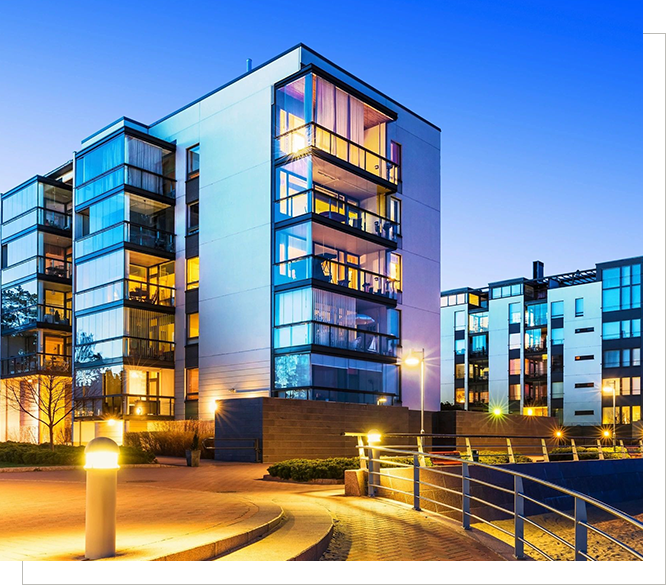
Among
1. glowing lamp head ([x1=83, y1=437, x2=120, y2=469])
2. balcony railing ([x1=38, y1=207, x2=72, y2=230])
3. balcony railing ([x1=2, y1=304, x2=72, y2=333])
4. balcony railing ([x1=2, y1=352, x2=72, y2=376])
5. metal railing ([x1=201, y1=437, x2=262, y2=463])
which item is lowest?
metal railing ([x1=201, y1=437, x2=262, y2=463])

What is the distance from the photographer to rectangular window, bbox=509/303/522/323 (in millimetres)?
78312

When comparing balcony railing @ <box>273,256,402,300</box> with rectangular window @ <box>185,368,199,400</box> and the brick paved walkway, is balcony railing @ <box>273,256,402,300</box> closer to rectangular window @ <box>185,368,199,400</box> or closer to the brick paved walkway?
rectangular window @ <box>185,368,199,400</box>

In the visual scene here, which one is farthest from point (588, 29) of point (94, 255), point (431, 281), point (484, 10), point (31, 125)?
point (31, 125)

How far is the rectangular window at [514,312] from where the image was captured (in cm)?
7831

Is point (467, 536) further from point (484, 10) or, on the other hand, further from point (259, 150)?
point (259, 150)

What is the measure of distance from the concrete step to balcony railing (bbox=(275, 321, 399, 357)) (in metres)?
18.9

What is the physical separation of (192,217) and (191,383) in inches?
332

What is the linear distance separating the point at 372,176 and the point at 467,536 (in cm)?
2573

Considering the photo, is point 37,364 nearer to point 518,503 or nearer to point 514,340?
point 518,503

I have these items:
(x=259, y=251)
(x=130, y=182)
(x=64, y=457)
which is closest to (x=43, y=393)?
(x=130, y=182)

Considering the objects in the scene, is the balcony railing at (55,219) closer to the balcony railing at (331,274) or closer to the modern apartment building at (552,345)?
the balcony railing at (331,274)

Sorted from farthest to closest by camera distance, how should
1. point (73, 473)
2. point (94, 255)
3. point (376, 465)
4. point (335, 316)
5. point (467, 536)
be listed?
point (94, 255) → point (335, 316) → point (73, 473) → point (376, 465) → point (467, 536)

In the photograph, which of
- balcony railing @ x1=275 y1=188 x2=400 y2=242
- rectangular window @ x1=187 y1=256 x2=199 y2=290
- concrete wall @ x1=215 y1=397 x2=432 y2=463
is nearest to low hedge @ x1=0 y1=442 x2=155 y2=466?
concrete wall @ x1=215 y1=397 x2=432 y2=463

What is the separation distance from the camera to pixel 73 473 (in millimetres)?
20969
